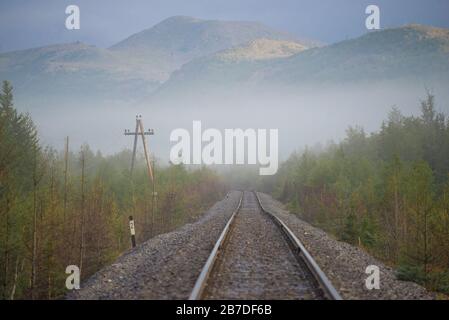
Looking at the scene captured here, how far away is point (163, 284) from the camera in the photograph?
352 inches

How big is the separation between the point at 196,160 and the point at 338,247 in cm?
9152

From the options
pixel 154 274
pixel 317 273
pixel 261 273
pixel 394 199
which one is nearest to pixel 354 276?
pixel 317 273

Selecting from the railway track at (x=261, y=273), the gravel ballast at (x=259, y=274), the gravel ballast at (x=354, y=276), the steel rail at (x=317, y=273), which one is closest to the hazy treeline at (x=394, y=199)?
the gravel ballast at (x=354, y=276)

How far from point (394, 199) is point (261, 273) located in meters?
18.8

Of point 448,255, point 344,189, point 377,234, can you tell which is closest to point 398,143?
point 344,189

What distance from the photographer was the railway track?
798 cm

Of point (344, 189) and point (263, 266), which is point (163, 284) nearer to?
point (263, 266)

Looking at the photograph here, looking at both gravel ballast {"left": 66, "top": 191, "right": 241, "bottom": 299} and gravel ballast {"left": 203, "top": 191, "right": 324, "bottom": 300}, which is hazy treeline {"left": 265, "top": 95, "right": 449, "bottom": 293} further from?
gravel ballast {"left": 66, "top": 191, "right": 241, "bottom": 299}

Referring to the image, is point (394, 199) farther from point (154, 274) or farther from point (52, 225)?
point (154, 274)

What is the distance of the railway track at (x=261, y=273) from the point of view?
798 centimetres

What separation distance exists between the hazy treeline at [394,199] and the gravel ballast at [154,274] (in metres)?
5.12

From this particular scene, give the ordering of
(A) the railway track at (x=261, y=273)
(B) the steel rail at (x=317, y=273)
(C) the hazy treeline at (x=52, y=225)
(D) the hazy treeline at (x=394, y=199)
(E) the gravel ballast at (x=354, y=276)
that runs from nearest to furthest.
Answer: (B) the steel rail at (x=317, y=273) → (A) the railway track at (x=261, y=273) → (E) the gravel ballast at (x=354, y=276) → (D) the hazy treeline at (x=394, y=199) → (C) the hazy treeline at (x=52, y=225)

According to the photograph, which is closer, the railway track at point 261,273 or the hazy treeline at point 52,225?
the railway track at point 261,273

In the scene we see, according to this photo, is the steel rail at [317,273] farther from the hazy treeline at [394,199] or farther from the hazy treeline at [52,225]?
the hazy treeline at [52,225]
